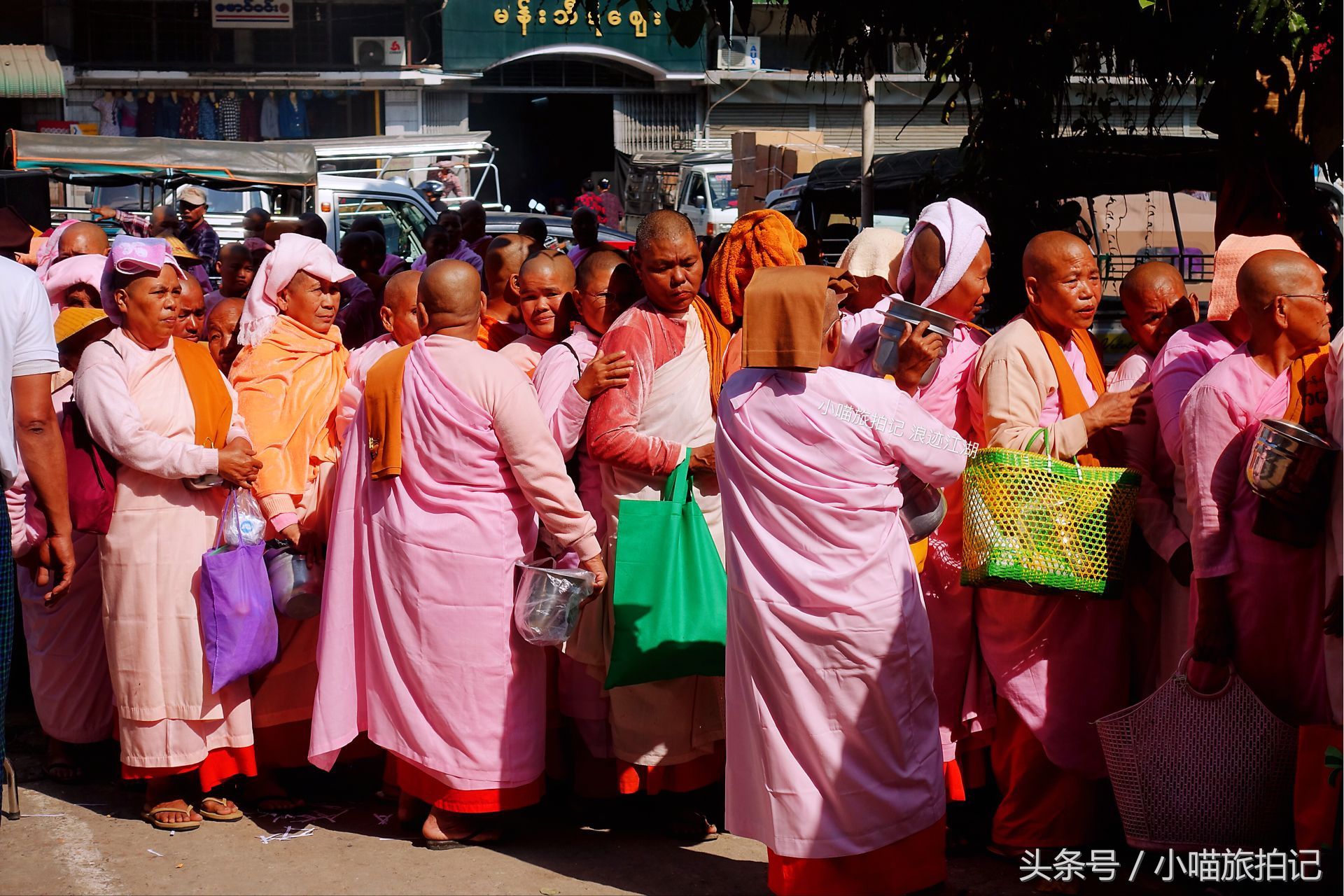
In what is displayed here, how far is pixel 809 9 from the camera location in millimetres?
5730

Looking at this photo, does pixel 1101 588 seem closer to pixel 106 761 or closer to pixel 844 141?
pixel 106 761

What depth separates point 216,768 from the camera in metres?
4.54

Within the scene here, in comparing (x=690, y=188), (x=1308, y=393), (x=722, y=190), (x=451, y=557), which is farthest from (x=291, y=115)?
(x=1308, y=393)

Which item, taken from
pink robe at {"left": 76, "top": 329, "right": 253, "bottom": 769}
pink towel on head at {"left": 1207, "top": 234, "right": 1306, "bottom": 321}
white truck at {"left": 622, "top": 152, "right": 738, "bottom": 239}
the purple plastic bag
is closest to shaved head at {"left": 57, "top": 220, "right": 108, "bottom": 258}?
pink robe at {"left": 76, "top": 329, "right": 253, "bottom": 769}

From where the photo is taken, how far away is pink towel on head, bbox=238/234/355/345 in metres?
4.83

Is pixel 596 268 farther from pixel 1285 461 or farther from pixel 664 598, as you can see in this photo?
pixel 1285 461

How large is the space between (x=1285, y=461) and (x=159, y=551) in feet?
11.0

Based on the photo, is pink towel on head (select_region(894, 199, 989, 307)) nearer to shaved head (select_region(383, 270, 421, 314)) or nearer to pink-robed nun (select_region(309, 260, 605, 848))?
pink-robed nun (select_region(309, 260, 605, 848))

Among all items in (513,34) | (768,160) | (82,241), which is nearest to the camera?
(82,241)

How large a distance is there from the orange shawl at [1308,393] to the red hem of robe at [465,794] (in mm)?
2452

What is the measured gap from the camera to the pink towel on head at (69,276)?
5.62 meters

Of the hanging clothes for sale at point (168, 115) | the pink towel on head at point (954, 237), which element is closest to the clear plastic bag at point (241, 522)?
the pink towel on head at point (954, 237)

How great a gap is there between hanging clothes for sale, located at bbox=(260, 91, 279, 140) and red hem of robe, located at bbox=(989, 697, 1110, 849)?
924 inches

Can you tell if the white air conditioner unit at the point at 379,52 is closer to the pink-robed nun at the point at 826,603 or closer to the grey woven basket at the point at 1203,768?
the pink-robed nun at the point at 826,603
